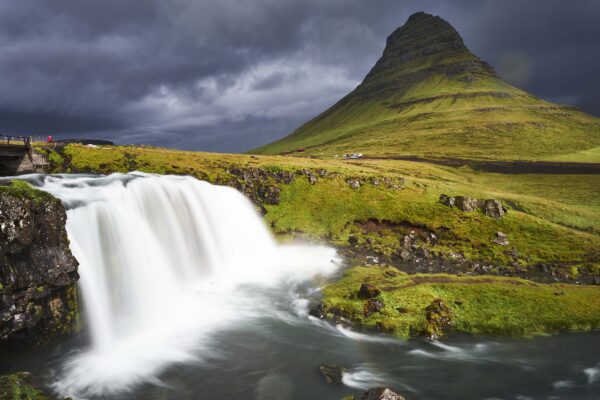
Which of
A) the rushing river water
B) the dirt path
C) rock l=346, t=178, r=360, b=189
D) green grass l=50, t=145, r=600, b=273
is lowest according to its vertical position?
the rushing river water

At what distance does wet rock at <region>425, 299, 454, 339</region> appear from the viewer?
89.7ft

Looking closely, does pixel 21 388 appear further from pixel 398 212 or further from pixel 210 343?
pixel 398 212

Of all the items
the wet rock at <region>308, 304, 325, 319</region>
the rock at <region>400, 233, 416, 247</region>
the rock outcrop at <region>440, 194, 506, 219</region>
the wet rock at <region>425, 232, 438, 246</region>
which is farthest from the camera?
the rock outcrop at <region>440, 194, 506, 219</region>

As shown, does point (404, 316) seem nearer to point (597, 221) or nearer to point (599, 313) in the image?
point (599, 313)

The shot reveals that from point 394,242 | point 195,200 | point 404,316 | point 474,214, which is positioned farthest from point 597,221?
point 195,200

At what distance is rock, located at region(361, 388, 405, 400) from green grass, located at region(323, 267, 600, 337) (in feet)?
35.9

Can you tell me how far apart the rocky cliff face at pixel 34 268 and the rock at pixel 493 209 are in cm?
5007

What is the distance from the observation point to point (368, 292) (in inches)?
1224

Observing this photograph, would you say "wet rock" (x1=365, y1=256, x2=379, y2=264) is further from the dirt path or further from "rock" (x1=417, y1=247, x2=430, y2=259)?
the dirt path

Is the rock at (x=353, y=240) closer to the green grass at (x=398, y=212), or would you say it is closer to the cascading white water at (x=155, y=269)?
the green grass at (x=398, y=212)

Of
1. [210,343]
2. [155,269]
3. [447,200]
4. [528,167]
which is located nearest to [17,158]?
[155,269]

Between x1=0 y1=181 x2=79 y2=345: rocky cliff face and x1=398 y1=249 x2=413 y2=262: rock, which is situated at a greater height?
x1=0 y1=181 x2=79 y2=345: rocky cliff face

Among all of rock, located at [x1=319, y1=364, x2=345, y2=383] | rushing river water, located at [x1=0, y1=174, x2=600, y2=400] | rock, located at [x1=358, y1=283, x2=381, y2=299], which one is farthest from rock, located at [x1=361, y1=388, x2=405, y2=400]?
rock, located at [x1=358, y1=283, x2=381, y2=299]

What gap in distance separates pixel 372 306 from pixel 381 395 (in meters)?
13.7
